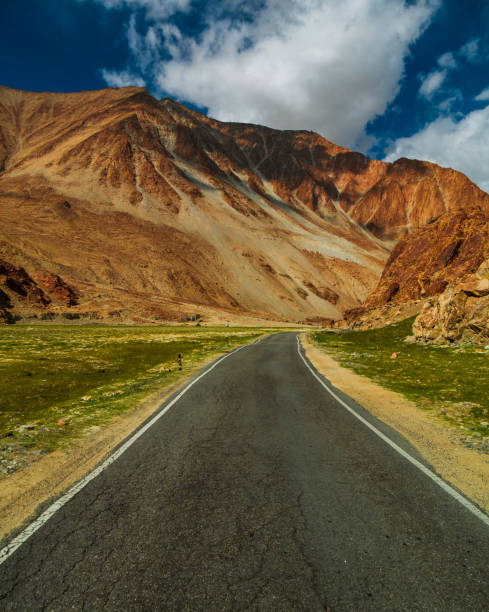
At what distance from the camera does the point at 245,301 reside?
96312 millimetres

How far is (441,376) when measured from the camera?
14023mm

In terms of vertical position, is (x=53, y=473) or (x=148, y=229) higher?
(x=148, y=229)

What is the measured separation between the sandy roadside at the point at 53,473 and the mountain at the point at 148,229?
173 ft

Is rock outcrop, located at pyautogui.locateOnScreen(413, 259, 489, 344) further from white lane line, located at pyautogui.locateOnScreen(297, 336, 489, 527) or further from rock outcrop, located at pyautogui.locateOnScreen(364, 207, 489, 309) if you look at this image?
white lane line, located at pyautogui.locateOnScreen(297, 336, 489, 527)

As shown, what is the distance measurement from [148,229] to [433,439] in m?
100

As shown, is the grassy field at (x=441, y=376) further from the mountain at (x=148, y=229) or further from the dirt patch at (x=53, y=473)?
the mountain at (x=148, y=229)

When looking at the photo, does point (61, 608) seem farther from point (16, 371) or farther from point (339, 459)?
point (16, 371)

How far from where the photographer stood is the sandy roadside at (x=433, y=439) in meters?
5.05

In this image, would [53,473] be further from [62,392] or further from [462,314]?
[462,314]

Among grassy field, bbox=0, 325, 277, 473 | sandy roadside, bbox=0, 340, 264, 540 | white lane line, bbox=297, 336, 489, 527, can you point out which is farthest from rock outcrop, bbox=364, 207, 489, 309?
sandy roadside, bbox=0, 340, 264, 540

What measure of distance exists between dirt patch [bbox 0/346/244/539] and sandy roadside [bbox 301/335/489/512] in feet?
18.8

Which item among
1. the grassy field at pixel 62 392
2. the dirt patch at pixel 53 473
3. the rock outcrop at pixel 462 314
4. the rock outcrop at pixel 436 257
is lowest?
the grassy field at pixel 62 392

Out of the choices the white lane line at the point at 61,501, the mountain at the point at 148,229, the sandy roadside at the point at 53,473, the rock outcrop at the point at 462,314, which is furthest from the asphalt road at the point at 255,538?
the mountain at the point at 148,229

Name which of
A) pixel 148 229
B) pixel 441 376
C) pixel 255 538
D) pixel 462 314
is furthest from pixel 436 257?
pixel 148 229
